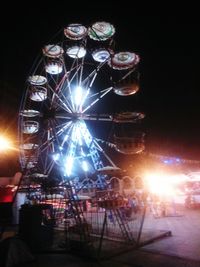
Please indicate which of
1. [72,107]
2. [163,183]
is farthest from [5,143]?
[163,183]

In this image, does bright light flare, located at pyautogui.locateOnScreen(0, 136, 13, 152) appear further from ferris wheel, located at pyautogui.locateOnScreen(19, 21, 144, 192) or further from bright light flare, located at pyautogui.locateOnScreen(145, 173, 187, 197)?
bright light flare, located at pyautogui.locateOnScreen(145, 173, 187, 197)

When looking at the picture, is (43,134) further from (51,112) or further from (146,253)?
(146,253)

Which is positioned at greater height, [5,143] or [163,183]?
[5,143]

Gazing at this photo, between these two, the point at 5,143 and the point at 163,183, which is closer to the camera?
the point at 5,143

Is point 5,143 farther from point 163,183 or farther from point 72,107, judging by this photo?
point 163,183

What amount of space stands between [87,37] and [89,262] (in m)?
11.3

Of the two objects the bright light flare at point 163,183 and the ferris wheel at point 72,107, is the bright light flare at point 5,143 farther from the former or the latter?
the bright light flare at point 163,183

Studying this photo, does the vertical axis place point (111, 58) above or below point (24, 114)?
above

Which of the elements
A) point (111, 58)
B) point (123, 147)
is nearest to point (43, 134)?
point (123, 147)

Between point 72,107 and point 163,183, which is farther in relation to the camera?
point 163,183

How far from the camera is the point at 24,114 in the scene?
14406mm

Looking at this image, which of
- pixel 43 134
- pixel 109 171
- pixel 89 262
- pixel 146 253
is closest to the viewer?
pixel 89 262

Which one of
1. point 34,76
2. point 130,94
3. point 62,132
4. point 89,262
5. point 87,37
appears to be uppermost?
point 87,37

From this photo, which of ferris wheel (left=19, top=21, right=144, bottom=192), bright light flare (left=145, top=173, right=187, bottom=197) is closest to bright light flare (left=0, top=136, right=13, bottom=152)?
ferris wheel (left=19, top=21, right=144, bottom=192)
